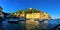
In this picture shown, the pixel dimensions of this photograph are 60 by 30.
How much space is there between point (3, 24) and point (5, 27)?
0.46 feet

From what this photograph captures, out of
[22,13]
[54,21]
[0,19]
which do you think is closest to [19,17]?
[22,13]

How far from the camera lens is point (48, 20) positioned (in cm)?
502

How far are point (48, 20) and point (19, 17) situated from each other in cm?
70

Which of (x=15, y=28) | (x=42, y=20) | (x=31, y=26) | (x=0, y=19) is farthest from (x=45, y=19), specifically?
(x=0, y=19)

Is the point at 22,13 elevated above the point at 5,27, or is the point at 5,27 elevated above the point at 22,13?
the point at 22,13

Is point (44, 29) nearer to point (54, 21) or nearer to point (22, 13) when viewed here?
point (54, 21)

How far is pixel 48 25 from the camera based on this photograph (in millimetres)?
4863

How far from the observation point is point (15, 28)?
15.8 feet

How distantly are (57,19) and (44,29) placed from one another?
388 millimetres

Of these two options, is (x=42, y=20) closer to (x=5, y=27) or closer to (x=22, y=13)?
(x=22, y=13)

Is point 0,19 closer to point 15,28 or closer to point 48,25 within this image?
point 15,28

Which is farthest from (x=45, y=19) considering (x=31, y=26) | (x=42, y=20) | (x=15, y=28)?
(x=15, y=28)

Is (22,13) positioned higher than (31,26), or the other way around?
(22,13)

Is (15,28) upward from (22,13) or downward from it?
downward
